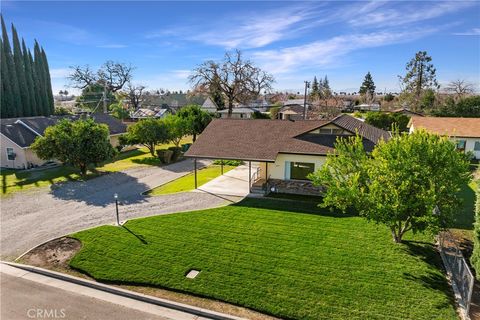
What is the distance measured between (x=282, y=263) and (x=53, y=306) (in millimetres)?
8662

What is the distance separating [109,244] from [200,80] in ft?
160

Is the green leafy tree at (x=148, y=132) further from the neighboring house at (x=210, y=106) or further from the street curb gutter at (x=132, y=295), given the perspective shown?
the neighboring house at (x=210, y=106)

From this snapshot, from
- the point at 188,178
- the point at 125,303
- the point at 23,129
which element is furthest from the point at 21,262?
the point at 23,129

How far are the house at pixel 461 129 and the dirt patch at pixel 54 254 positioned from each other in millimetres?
31482

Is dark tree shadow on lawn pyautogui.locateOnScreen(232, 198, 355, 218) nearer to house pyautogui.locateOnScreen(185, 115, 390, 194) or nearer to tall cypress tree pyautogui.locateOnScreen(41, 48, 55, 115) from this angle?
house pyautogui.locateOnScreen(185, 115, 390, 194)

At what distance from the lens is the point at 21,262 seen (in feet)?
45.3

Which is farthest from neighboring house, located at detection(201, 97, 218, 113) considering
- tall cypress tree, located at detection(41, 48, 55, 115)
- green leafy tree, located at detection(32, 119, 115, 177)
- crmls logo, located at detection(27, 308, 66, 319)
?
crmls logo, located at detection(27, 308, 66, 319)

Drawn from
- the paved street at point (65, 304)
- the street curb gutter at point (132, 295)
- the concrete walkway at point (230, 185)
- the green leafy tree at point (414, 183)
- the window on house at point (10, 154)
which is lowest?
the paved street at point (65, 304)

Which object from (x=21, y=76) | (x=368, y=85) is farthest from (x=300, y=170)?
(x=368, y=85)

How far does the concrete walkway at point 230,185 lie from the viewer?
891 inches

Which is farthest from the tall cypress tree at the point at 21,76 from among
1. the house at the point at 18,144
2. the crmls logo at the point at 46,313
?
the crmls logo at the point at 46,313

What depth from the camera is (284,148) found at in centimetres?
2225

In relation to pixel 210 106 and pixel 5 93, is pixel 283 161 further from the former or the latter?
pixel 210 106

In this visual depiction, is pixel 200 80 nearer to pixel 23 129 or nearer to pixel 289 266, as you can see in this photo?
pixel 23 129
